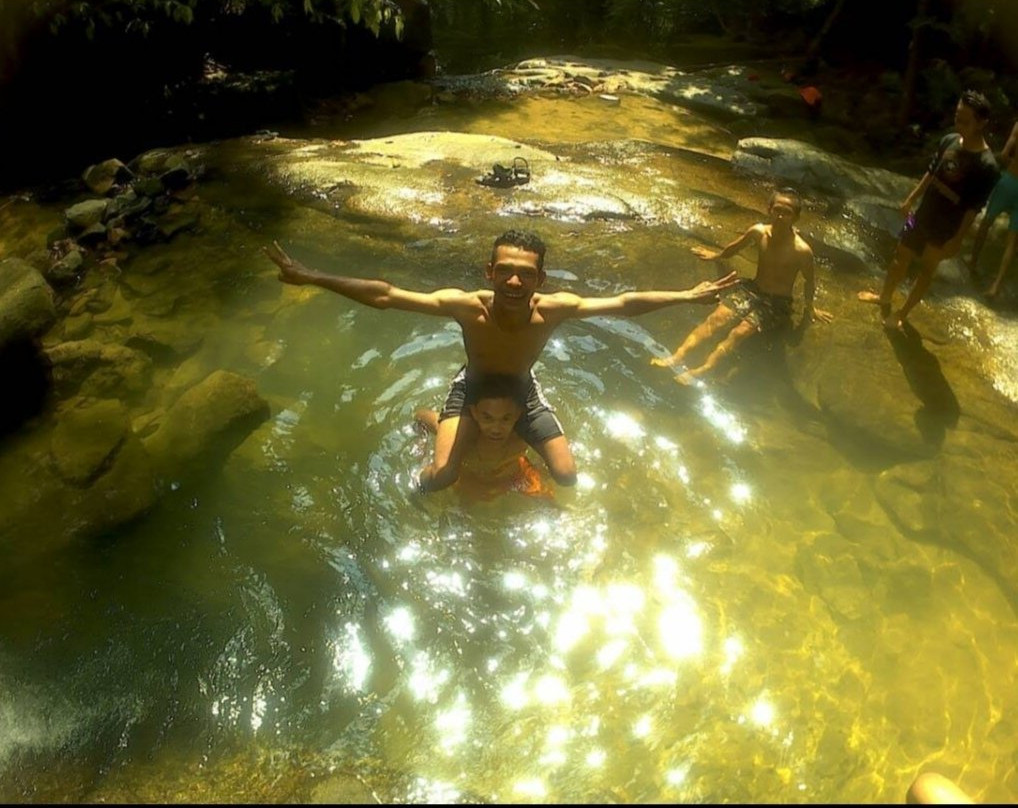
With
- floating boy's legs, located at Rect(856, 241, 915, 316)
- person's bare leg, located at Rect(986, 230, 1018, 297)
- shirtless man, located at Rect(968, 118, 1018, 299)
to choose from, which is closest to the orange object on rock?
shirtless man, located at Rect(968, 118, 1018, 299)

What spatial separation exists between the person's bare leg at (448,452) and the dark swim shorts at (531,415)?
3.5 inches

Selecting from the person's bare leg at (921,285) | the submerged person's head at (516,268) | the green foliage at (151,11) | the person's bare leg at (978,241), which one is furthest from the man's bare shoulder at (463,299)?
the person's bare leg at (978,241)

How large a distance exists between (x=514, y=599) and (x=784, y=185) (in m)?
6.01

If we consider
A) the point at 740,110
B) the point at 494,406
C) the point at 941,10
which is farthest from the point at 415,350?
the point at 941,10

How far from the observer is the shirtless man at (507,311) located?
3.82 metres

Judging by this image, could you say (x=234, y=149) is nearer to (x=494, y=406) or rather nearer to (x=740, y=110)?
(x=494, y=406)

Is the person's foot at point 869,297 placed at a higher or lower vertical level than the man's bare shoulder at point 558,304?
lower

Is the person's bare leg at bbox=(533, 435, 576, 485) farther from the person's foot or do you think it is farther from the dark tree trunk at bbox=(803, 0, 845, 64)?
the dark tree trunk at bbox=(803, 0, 845, 64)

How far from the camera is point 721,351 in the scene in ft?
17.7

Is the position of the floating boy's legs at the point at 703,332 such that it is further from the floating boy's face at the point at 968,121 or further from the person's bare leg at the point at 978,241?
the person's bare leg at the point at 978,241

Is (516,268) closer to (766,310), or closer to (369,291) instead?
(369,291)

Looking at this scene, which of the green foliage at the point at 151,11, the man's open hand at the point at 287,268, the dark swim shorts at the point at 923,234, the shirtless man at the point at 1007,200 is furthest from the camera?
the green foliage at the point at 151,11

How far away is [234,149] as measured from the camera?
826 centimetres

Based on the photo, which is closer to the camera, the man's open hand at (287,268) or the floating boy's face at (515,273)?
the man's open hand at (287,268)
